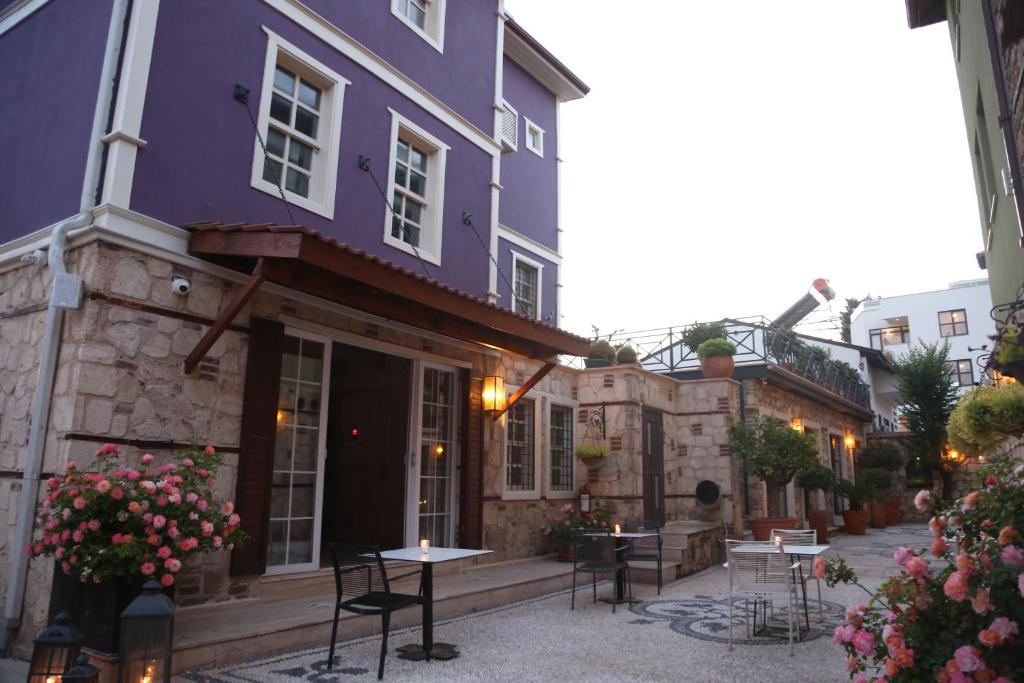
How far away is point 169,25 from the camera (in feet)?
18.6

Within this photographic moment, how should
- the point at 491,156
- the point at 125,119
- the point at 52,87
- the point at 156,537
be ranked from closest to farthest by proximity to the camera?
the point at 156,537
the point at 125,119
the point at 52,87
the point at 491,156

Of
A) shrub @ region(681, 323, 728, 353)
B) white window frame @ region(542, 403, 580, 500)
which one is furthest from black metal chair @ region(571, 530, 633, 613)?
shrub @ region(681, 323, 728, 353)

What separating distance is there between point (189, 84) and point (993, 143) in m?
6.70

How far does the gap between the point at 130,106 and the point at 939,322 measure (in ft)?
118

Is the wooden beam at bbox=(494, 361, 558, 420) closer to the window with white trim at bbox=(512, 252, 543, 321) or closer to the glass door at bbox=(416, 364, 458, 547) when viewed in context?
the glass door at bbox=(416, 364, 458, 547)

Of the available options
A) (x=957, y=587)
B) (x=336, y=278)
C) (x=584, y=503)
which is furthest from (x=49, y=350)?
(x=584, y=503)

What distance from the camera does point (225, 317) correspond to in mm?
5359

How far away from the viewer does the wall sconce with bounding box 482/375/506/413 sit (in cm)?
893

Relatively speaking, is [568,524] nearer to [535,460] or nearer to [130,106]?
[535,460]

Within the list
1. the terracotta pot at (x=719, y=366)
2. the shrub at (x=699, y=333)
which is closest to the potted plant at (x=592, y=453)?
the terracotta pot at (x=719, y=366)

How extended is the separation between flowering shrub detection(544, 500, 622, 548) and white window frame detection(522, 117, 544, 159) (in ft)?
20.7

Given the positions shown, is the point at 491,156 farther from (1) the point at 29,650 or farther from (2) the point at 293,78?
(1) the point at 29,650

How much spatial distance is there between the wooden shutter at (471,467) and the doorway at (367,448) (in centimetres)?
72

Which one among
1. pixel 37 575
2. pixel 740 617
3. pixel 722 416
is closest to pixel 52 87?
pixel 37 575
